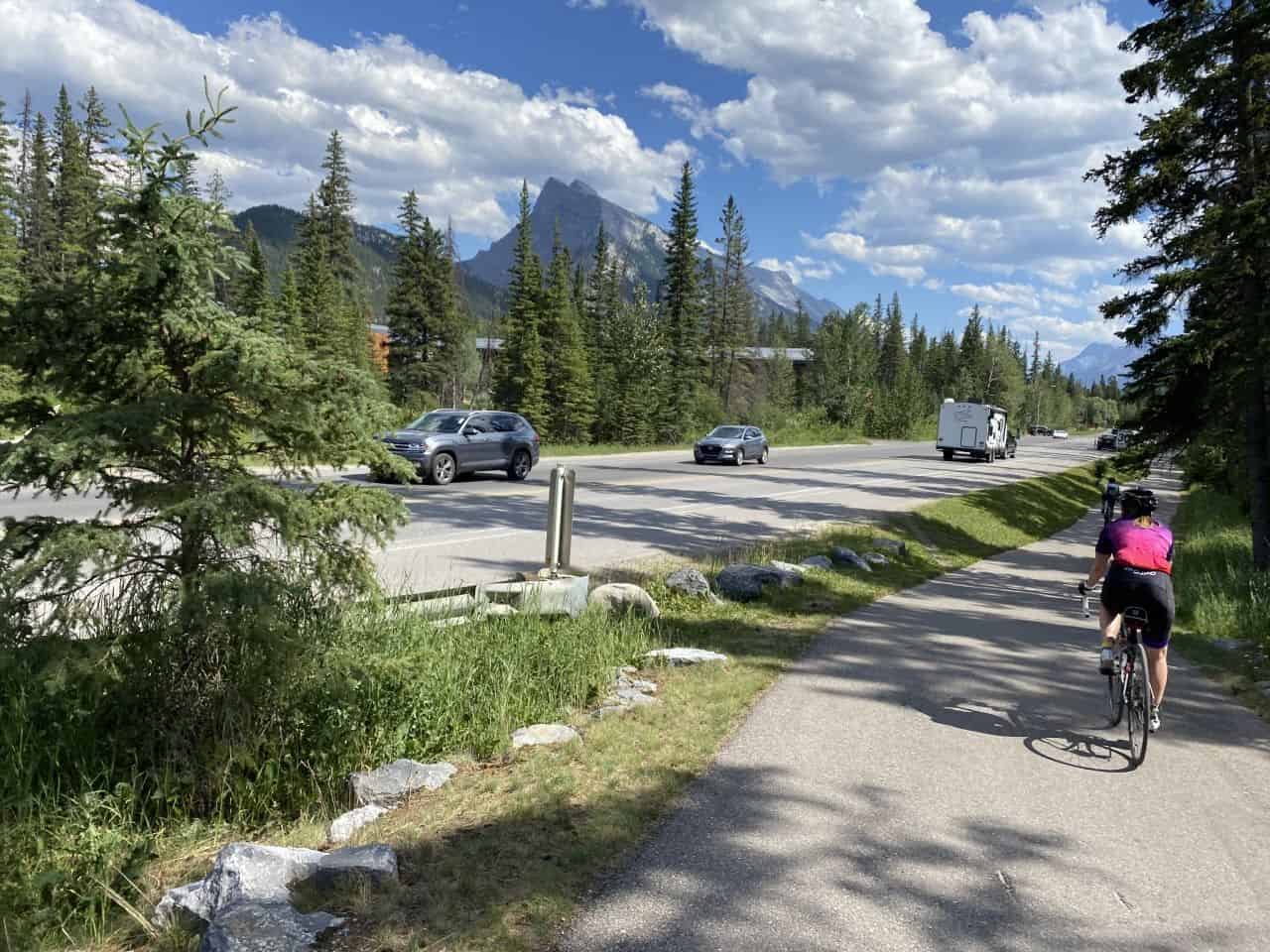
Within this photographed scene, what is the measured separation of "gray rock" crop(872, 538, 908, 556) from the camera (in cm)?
1417

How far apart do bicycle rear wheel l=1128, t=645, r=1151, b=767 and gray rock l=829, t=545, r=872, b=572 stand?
21.3 ft

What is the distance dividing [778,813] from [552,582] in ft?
12.0

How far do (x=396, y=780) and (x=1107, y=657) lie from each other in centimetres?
509

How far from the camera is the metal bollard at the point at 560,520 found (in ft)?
26.0

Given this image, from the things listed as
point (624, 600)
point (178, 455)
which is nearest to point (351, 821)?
point (178, 455)

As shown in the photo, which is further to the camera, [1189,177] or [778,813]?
[1189,177]

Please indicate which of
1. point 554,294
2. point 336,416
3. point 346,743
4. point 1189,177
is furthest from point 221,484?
point 554,294

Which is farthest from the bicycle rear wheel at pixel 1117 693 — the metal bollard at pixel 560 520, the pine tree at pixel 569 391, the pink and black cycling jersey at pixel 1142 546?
the pine tree at pixel 569 391

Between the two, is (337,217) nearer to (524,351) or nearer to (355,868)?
(524,351)

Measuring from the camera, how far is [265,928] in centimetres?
284

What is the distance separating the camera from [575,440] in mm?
46062

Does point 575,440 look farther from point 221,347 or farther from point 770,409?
point 221,347

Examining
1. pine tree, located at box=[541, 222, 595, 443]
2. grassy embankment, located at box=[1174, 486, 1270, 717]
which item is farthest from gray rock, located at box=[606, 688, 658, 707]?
pine tree, located at box=[541, 222, 595, 443]

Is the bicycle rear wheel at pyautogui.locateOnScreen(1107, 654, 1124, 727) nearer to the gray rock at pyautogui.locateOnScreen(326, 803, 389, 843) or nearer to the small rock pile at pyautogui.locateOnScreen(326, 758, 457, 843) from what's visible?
the small rock pile at pyautogui.locateOnScreen(326, 758, 457, 843)
